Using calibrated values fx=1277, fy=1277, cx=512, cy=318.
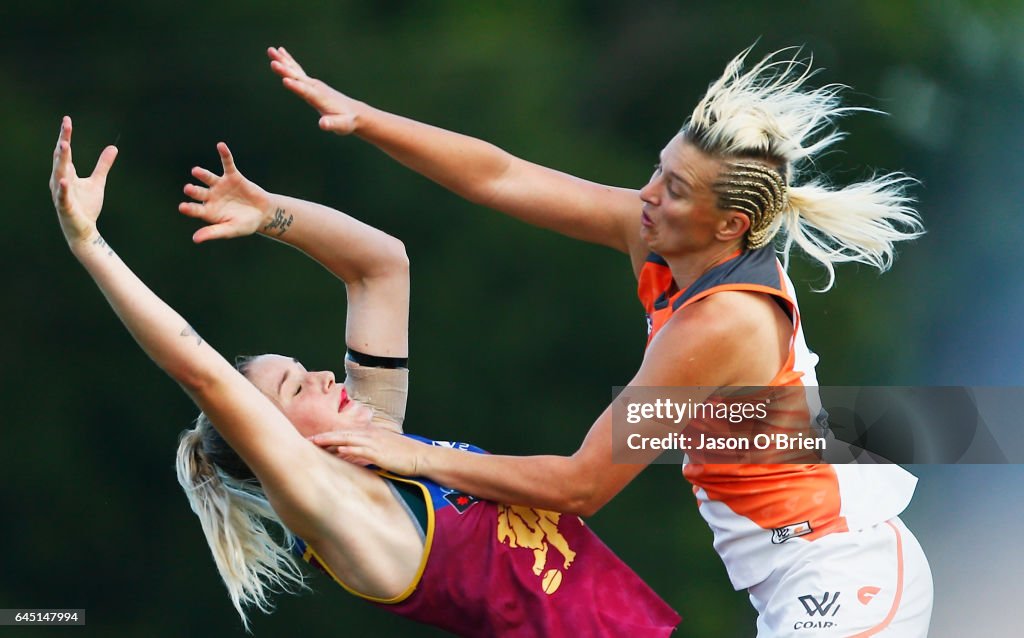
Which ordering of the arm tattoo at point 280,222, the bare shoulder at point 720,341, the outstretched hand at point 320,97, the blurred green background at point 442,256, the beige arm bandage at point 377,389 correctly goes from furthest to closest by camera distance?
1. the blurred green background at point 442,256
2. the beige arm bandage at point 377,389
3. the arm tattoo at point 280,222
4. the outstretched hand at point 320,97
5. the bare shoulder at point 720,341

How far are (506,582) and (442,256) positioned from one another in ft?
8.10

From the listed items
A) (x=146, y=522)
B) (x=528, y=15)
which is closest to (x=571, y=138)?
(x=528, y=15)

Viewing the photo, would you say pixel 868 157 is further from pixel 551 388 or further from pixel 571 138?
pixel 551 388

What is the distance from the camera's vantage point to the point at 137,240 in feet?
16.1

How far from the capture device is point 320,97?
2.75 m

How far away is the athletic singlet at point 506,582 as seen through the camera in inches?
105

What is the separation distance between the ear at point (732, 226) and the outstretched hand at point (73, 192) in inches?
48.1

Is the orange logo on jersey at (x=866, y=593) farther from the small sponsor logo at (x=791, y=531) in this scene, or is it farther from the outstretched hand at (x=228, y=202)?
the outstretched hand at (x=228, y=202)

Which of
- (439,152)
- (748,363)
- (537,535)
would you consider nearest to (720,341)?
(748,363)

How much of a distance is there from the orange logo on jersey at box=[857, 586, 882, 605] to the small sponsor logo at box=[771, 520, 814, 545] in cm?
17

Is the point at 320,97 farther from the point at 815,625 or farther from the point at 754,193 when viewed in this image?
the point at 815,625

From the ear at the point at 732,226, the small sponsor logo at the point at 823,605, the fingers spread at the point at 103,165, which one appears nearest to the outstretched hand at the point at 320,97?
the fingers spread at the point at 103,165

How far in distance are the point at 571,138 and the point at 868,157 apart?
47.2 inches

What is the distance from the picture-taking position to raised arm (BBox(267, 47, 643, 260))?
3.00 m
